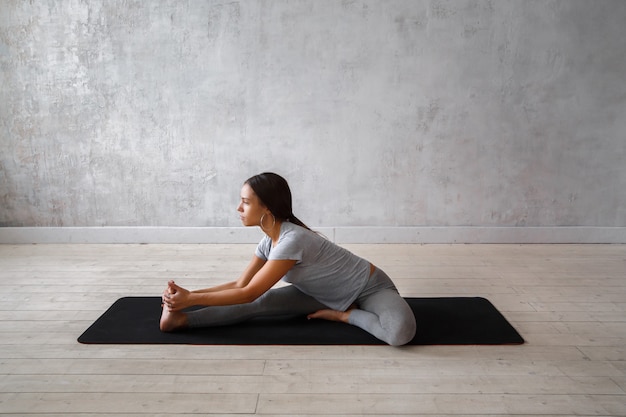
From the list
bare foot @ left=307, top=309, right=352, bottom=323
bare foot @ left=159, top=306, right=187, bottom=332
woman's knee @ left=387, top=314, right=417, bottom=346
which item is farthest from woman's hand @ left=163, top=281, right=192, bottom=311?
woman's knee @ left=387, top=314, right=417, bottom=346

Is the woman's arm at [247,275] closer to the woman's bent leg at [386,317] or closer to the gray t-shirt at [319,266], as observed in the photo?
the gray t-shirt at [319,266]

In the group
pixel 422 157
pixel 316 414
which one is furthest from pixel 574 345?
pixel 422 157

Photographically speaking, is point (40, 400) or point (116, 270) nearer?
point (40, 400)

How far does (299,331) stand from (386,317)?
42cm

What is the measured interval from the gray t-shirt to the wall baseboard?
1739mm

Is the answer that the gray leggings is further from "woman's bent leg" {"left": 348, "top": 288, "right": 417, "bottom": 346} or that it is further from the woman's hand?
the woman's hand

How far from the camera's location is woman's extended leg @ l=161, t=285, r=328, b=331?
269 cm

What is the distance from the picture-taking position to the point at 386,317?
2.56 m

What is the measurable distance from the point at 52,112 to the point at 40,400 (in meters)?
2.93

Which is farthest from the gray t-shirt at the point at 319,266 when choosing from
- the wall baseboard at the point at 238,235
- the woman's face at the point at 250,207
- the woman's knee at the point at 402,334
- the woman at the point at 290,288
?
the wall baseboard at the point at 238,235

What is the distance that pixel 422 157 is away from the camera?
4.41 metres

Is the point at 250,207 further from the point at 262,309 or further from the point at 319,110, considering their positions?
the point at 319,110

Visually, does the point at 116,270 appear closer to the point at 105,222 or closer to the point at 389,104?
the point at 105,222

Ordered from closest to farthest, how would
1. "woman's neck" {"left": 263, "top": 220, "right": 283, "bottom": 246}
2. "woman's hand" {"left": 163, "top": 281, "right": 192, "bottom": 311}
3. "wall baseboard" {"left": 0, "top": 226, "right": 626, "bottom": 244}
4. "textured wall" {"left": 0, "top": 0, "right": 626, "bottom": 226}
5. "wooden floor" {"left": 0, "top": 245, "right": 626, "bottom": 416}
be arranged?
1. "wooden floor" {"left": 0, "top": 245, "right": 626, "bottom": 416}
2. "woman's hand" {"left": 163, "top": 281, "right": 192, "bottom": 311}
3. "woman's neck" {"left": 263, "top": 220, "right": 283, "bottom": 246}
4. "textured wall" {"left": 0, "top": 0, "right": 626, "bottom": 226}
5. "wall baseboard" {"left": 0, "top": 226, "right": 626, "bottom": 244}
